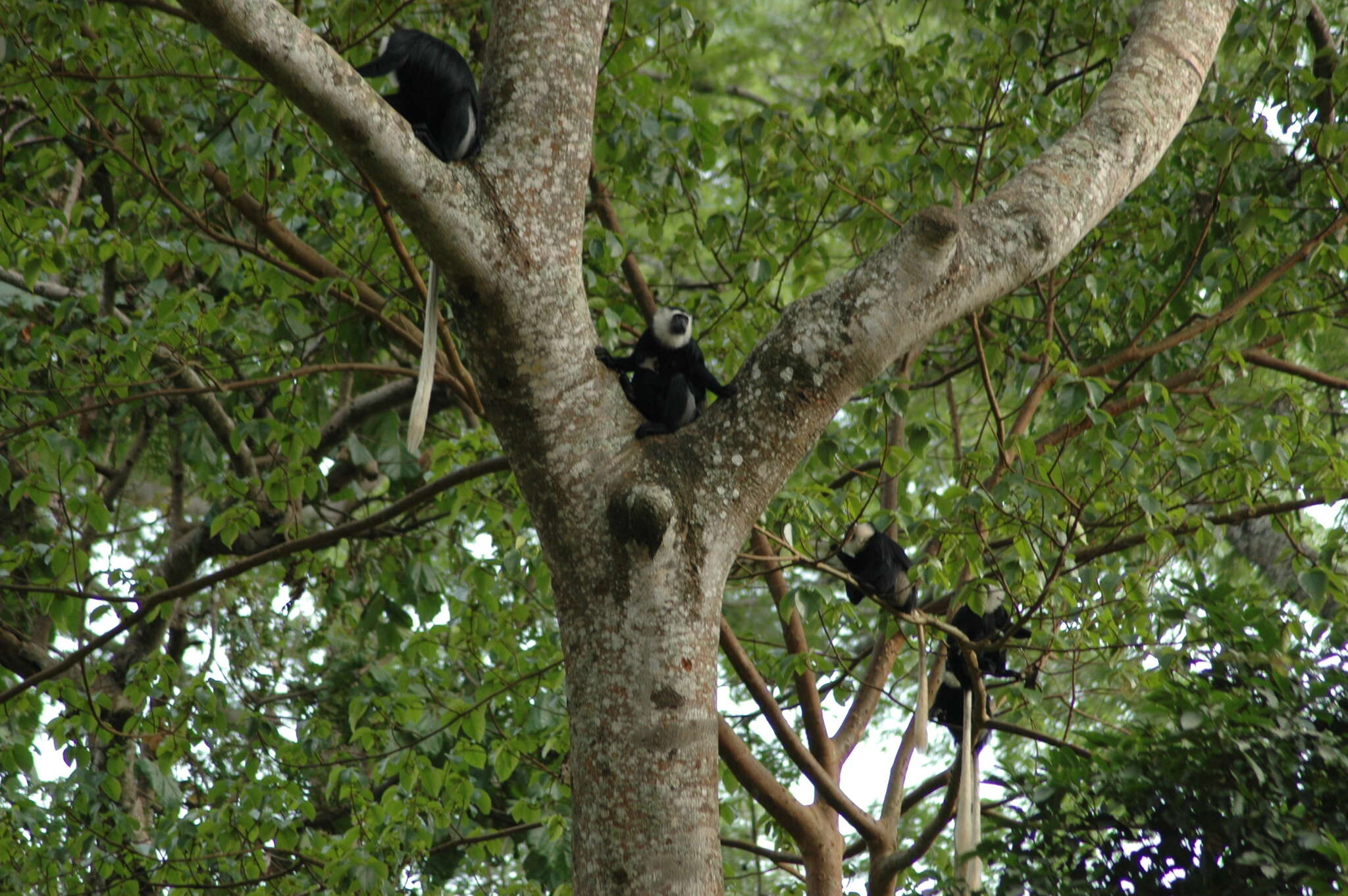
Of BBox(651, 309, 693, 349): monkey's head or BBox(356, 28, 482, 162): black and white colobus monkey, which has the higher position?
BBox(356, 28, 482, 162): black and white colobus monkey

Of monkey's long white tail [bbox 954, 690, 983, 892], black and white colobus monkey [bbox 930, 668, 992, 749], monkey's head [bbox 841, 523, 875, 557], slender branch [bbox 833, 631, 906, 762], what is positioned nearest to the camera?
monkey's long white tail [bbox 954, 690, 983, 892]

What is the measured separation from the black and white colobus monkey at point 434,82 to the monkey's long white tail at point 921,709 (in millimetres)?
1750

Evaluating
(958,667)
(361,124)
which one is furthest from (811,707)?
(361,124)

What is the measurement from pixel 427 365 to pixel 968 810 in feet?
5.25

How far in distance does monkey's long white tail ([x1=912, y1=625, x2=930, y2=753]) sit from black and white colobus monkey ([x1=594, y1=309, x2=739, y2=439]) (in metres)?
0.98

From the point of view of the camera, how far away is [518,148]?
7.30ft

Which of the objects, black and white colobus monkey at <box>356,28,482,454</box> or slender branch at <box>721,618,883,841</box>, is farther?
black and white colobus monkey at <box>356,28,482,454</box>

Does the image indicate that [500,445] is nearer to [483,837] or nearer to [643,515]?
[643,515]

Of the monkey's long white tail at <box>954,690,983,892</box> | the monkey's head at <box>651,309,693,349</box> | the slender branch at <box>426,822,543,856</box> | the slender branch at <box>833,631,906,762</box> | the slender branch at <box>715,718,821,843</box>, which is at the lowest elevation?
the monkey's long white tail at <box>954,690,983,892</box>

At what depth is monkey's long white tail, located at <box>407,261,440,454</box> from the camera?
8.20 ft

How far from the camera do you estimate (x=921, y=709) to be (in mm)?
2814

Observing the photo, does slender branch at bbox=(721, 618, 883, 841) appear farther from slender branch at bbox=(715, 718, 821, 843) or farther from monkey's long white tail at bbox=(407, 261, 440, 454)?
monkey's long white tail at bbox=(407, 261, 440, 454)

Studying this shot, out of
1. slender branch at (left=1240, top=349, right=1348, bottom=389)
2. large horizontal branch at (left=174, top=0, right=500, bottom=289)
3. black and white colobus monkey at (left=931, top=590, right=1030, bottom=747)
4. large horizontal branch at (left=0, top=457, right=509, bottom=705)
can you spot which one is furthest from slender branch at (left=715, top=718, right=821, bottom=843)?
slender branch at (left=1240, top=349, right=1348, bottom=389)

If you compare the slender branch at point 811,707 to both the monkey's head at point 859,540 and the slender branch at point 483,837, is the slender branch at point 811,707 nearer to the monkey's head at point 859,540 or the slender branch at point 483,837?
the slender branch at point 483,837
